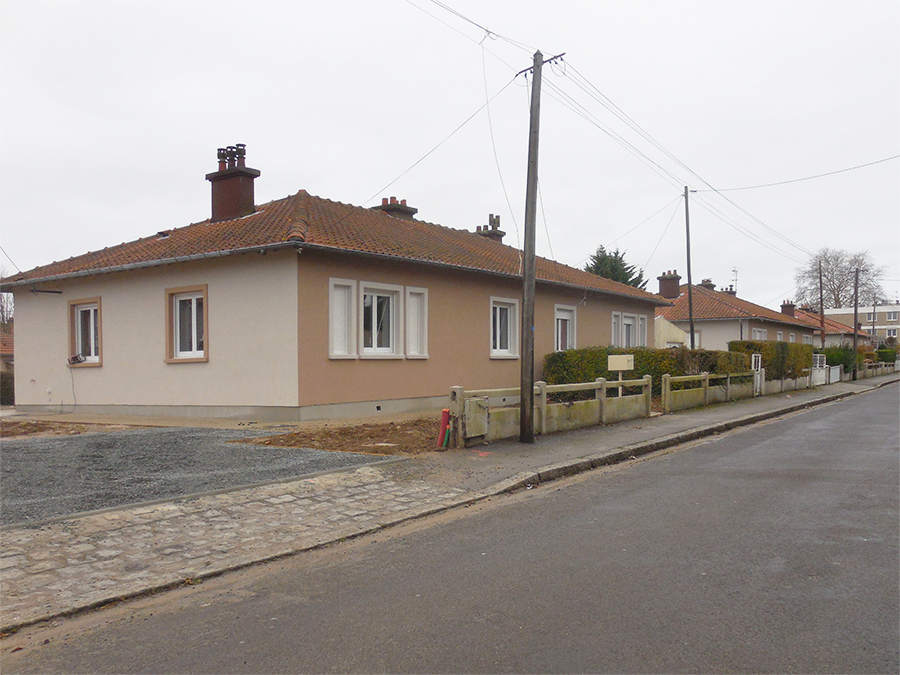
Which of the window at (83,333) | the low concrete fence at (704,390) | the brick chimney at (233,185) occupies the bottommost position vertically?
the low concrete fence at (704,390)

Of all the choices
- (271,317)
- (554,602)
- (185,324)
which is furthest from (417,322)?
(554,602)

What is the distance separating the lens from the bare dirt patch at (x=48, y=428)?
12.5 meters

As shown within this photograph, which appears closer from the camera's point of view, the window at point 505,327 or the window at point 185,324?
the window at point 185,324

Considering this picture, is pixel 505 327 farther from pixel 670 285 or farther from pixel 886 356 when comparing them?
pixel 886 356

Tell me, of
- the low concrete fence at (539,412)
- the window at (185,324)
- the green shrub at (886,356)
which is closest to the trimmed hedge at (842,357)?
the green shrub at (886,356)

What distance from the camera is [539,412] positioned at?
40.0 ft

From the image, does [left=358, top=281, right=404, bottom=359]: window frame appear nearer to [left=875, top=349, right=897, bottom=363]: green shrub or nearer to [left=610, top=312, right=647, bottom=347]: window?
[left=610, top=312, right=647, bottom=347]: window

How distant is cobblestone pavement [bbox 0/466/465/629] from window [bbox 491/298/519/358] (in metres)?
11.0

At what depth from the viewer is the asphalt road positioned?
374cm

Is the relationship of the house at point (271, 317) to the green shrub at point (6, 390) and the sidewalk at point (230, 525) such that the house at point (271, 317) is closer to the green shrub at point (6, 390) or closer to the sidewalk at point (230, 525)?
the sidewalk at point (230, 525)

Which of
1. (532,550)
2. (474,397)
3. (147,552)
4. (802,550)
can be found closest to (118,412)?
(474,397)

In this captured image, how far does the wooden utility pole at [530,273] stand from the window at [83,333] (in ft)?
38.1

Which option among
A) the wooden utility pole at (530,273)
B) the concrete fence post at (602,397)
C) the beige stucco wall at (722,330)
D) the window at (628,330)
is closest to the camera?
the wooden utility pole at (530,273)

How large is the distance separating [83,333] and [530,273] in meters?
12.4
